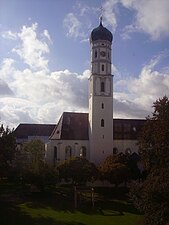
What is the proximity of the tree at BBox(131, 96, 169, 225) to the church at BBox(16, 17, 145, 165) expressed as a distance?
28747 mm

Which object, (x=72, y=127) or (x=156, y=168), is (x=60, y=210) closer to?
(x=156, y=168)

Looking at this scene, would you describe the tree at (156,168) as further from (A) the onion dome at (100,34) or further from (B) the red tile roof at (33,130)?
(B) the red tile roof at (33,130)

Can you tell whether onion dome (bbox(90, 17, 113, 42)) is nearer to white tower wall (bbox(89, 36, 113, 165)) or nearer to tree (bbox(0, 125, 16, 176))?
white tower wall (bbox(89, 36, 113, 165))

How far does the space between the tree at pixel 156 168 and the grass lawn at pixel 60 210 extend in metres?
3.14

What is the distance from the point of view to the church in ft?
166

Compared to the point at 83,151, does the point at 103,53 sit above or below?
above

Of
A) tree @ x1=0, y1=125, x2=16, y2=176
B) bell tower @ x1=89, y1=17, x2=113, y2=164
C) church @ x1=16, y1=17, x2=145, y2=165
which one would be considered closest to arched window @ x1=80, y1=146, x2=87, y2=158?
church @ x1=16, y1=17, x2=145, y2=165

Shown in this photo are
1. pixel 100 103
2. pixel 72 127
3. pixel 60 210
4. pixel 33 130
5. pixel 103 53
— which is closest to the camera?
pixel 60 210

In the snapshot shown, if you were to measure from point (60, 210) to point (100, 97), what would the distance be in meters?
23.4

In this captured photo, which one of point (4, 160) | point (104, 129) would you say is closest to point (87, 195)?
point (4, 160)

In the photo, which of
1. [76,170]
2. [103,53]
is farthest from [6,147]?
[103,53]

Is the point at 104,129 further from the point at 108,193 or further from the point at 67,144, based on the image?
the point at 108,193

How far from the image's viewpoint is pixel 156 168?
65.3 ft

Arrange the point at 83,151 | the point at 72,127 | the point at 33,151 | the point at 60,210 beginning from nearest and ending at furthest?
the point at 60,210 < the point at 33,151 < the point at 83,151 < the point at 72,127
